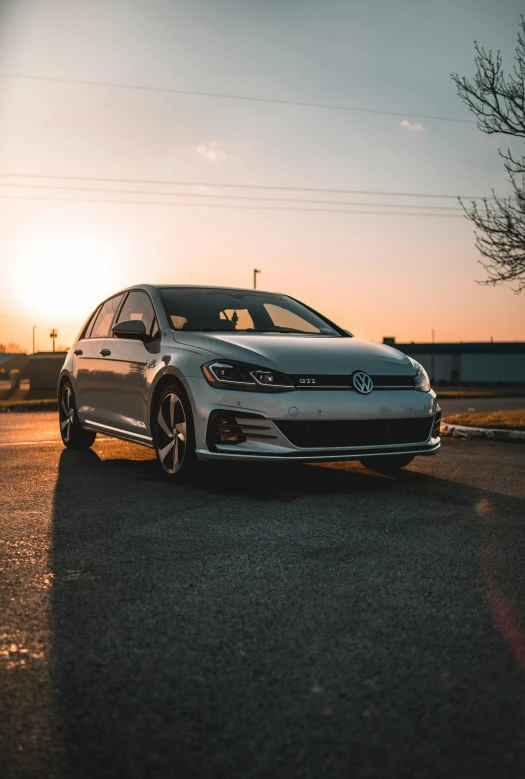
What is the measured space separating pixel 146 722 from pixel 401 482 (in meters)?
4.94

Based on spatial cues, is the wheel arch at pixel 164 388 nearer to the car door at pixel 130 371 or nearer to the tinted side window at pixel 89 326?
the car door at pixel 130 371

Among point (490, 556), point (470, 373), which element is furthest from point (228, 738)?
point (470, 373)

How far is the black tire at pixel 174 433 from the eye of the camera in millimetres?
6684

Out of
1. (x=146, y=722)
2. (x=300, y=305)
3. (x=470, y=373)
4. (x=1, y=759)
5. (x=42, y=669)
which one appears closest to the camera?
(x=1, y=759)

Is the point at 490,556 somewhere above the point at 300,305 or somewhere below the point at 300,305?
below

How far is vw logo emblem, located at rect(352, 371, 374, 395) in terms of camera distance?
259 inches

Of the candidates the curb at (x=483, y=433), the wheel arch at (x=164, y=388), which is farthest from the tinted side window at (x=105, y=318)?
the curb at (x=483, y=433)

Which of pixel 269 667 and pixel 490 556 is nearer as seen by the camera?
pixel 269 667

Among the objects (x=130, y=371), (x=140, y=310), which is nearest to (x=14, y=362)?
(x=140, y=310)

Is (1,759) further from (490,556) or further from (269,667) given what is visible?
(490,556)

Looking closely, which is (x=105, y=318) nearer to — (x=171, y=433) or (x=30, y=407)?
(x=171, y=433)

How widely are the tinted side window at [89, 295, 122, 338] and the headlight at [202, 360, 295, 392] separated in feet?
8.61

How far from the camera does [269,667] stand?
288 cm

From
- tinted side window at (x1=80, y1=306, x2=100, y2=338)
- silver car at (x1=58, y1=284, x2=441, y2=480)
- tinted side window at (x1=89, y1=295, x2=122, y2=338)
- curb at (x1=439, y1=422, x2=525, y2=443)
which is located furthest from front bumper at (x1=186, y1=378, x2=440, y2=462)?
curb at (x1=439, y1=422, x2=525, y2=443)
